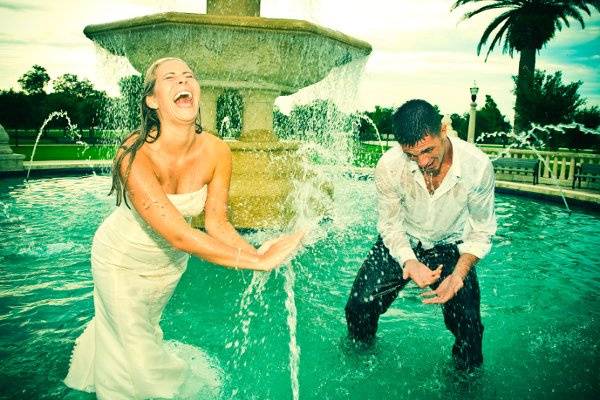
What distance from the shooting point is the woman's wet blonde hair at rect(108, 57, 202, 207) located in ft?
7.91

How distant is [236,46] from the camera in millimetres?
5809

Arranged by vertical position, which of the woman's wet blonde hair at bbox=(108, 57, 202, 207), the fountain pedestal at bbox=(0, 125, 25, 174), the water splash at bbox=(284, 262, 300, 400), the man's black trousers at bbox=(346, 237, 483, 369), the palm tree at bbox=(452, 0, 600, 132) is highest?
the palm tree at bbox=(452, 0, 600, 132)

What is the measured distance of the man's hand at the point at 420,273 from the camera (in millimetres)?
3014

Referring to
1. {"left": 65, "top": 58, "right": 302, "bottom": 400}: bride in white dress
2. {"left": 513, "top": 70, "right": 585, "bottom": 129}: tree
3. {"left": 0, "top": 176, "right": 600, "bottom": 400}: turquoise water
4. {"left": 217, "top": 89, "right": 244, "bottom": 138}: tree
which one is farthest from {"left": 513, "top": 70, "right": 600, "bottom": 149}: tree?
{"left": 65, "top": 58, "right": 302, "bottom": 400}: bride in white dress

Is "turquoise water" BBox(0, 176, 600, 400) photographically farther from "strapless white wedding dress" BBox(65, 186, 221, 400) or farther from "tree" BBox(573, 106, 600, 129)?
"tree" BBox(573, 106, 600, 129)

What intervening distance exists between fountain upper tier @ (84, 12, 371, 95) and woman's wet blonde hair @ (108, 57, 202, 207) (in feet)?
10.4

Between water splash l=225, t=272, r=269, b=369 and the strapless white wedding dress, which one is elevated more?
the strapless white wedding dress

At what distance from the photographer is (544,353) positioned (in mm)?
3715

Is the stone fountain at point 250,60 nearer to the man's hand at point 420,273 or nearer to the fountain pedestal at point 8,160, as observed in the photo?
the man's hand at point 420,273

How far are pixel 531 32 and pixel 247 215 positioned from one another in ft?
97.3

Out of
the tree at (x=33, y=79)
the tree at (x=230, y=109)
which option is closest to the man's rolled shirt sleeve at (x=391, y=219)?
the tree at (x=230, y=109)

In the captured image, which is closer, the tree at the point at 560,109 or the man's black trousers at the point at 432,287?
the man's black trousers at the point at 432,287

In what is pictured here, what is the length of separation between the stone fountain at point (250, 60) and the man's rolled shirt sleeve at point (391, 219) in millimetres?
2937

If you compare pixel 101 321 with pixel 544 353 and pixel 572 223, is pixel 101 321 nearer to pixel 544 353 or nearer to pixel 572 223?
pixel 544 353
